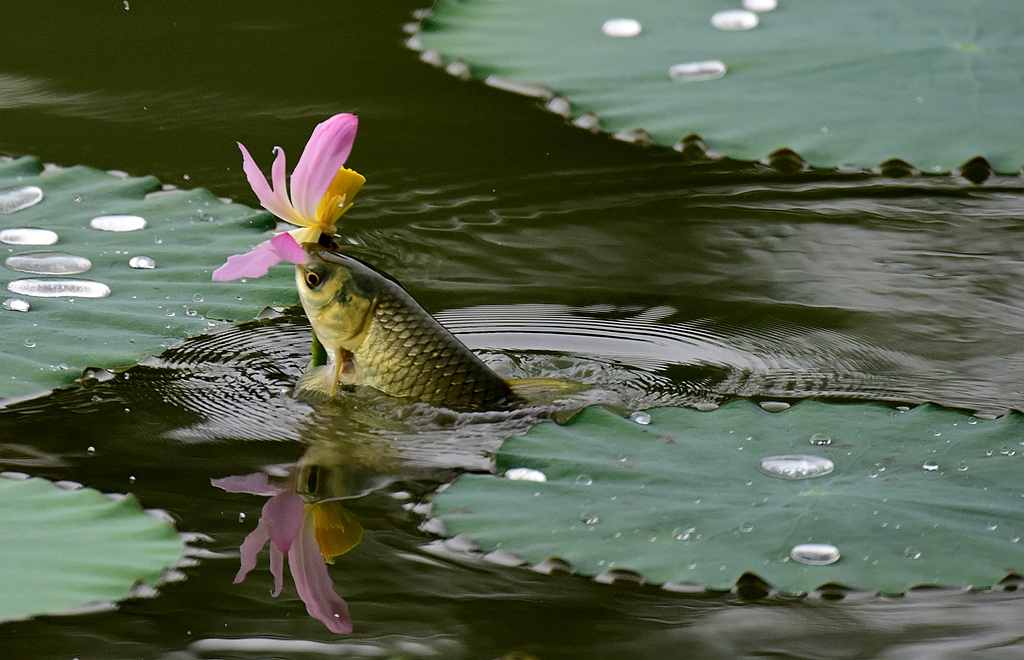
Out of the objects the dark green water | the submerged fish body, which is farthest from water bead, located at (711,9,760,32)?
the submerged fish body

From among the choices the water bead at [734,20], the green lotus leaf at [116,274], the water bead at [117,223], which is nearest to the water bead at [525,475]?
the green lotus leaf at [116,274]

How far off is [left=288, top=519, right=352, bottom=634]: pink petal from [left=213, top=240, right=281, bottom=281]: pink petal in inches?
13.6

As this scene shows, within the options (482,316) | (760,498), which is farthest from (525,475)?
(482,316)

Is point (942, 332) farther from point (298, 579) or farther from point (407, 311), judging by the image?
point (298, 579)

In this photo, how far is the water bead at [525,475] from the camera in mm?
1658

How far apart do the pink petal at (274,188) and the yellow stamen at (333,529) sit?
0.42 meters

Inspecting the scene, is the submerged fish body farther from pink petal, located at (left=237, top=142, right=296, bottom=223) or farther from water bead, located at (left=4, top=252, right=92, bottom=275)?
water bead, located at (left=4, top=252, right=92, bottom=275)

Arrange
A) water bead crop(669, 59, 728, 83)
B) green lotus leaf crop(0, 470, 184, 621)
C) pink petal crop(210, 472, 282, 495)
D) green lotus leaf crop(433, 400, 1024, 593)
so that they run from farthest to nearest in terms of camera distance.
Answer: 1. water bead crop(669, 59, 728, 83)
2. pink petal crop(210, 472, 282, 495)
3. green lotus leaf crop(433, 400, 1024, 593)
4. green lotus leaf crop(0, 470, 184, 621)

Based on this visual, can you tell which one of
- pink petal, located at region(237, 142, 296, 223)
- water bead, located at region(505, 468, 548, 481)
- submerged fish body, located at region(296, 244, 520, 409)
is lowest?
water bead, located at region(505, 468, 548, 481)

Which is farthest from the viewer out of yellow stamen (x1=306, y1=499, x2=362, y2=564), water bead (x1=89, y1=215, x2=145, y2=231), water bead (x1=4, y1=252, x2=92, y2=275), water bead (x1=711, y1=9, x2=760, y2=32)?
water bead (x1=711, y1=9, x2=760, y2=32)

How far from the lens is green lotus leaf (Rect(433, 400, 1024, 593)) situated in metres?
1.48

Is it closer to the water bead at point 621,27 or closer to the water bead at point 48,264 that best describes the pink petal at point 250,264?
the water bead at point 48,264

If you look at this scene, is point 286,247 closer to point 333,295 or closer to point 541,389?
point 333,295

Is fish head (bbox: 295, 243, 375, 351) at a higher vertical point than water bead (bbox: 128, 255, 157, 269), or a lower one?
lower
